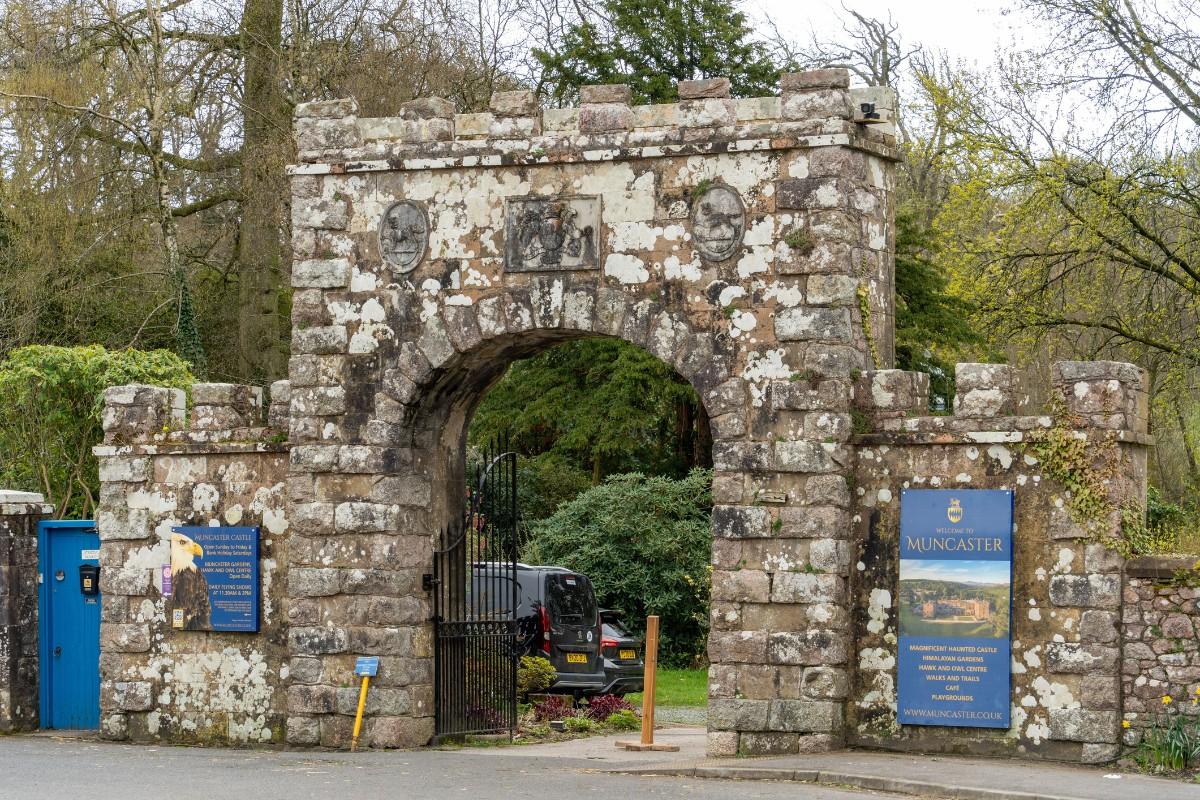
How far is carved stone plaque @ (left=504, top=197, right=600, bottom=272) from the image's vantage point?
523 inches

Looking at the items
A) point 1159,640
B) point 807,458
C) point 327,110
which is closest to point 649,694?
point 807,458

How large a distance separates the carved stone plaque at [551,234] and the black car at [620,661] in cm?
666

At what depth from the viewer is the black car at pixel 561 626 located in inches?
715

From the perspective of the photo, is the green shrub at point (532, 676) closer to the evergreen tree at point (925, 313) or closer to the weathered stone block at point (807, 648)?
the weathered stone block at point (807, 648)

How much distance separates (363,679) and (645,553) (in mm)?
9970

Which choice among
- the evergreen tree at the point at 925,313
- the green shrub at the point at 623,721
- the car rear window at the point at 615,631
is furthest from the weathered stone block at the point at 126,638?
the evergreen tree at the point at 925,313

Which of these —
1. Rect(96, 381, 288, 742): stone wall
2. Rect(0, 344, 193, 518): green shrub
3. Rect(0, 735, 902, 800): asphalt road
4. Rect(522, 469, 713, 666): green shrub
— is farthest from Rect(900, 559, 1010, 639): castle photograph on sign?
Rect(0, 344, 193, 518): green shrub

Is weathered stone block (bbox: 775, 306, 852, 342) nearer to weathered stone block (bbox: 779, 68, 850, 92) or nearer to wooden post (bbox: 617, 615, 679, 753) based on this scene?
weathered stone block (bbox: 779, 68, 850, 92)

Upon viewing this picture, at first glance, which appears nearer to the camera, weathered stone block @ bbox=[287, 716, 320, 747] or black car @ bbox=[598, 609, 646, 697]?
weathered stone block @ bbox=[287, 716, 320, 747]

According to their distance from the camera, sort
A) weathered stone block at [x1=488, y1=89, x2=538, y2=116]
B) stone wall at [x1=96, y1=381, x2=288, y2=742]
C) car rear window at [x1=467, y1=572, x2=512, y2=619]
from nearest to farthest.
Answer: weathered stone block at [x1=488, y1=89, x2=538, y2=116]
stone wall at [x1=96, y1=381, x2=288, y2=742]
car rear window at [x1=467, y1=572, x2=512, y2=619]

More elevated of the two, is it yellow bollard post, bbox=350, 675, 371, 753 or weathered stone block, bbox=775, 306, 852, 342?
weathered stone block, bbox=775, 306, 852, 342

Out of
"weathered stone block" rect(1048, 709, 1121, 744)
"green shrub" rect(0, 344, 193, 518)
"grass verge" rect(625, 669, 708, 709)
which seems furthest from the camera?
"green shrub" rect(0, 344, 193, 518)

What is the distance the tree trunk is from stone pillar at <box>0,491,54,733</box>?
11016 millimetres

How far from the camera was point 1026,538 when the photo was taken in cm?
1228
